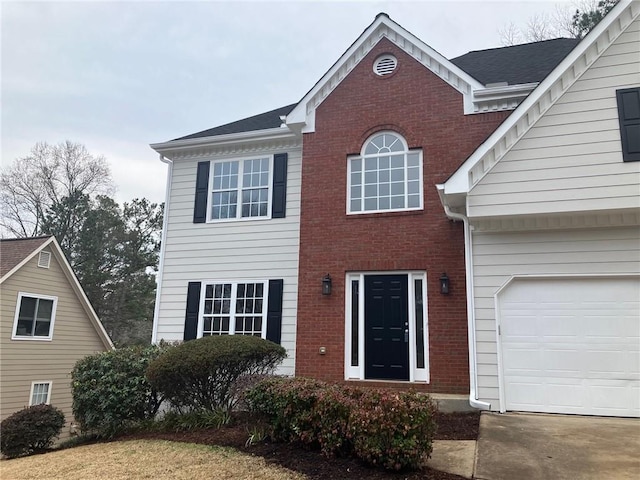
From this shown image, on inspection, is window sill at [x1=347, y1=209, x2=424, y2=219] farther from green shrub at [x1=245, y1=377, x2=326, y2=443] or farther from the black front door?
green shrub at [x1=245, y1=377, x2=326, y2=443]

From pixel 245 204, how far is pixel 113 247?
22.4 meters

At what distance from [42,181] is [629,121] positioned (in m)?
33.7

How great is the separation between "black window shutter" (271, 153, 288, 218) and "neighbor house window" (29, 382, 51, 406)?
11782 millimetres

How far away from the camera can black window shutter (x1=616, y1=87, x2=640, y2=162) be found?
284 inches

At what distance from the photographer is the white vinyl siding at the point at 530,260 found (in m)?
7.39

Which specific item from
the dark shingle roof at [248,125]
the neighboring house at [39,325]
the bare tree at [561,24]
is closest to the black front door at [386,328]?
the dark shingle roof at [248,125]

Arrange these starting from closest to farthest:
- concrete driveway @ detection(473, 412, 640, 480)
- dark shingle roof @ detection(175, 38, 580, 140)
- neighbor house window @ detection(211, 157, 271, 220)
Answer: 1. concrete driveway @ detection(473, 412, 640, 480)
2. dark shingle roof @ detection(175, 38, 580, 140)
3. neighbor house window @ detection(211, 157, 271, 220)

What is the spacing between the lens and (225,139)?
1182 cm

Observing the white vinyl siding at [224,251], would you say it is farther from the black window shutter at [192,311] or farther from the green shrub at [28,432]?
the green shrub at [28,432]

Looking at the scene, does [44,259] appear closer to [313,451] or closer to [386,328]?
[386,328]

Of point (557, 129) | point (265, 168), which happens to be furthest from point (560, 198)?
point (265, 168)

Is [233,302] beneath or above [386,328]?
above

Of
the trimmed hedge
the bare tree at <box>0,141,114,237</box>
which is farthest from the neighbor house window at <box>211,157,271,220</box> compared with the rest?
the bare tree at <box>0,141,114,237</box>

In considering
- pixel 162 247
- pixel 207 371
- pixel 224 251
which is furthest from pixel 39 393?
pixel 207 371
